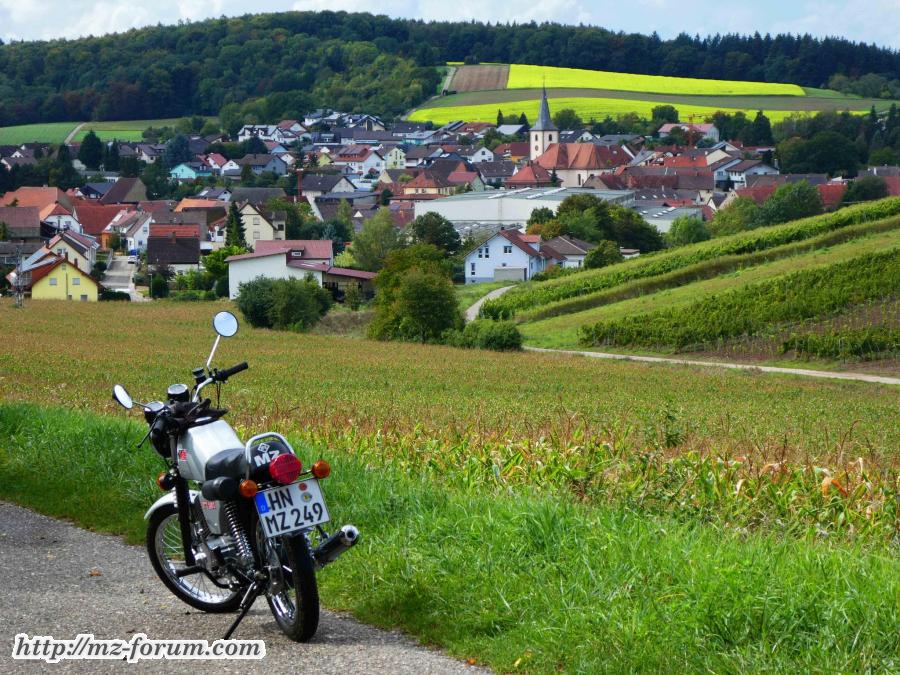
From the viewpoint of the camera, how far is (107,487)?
27.8 ft

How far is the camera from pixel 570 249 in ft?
257

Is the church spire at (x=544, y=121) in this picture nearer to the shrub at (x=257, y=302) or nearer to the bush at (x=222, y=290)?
the bush at (x=222, y=290)

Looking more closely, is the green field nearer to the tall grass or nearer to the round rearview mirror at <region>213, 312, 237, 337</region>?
the round rearview mirror at <region>213, 312, 237, 337</region>

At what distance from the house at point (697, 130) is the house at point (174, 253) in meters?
95.3

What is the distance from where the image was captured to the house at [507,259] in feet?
249

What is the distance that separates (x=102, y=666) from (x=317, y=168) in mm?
161464

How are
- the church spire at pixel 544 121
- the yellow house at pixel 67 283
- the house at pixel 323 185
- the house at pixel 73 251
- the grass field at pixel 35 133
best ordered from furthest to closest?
1. the grass field at pixel 35 133
2. the church spire at pixel 544 121
3. the house at pixel 323 185
4. the house at pixel 73 251
5. the yellow house at pixel 67 283

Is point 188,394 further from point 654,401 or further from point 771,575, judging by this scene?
point 654,401

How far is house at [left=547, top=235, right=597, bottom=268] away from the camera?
253ft

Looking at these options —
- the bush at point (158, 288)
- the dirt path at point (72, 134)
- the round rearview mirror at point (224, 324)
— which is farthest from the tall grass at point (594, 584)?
the dirt path at point (72, 134)

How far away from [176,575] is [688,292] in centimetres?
4466

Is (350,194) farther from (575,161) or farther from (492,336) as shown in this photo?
(492,336)

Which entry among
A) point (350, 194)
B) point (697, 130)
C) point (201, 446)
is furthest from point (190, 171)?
point (201, 446)

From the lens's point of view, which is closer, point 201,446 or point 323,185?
point 201,446
